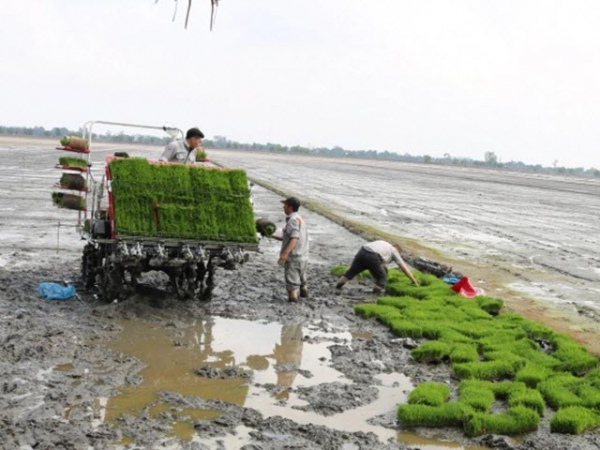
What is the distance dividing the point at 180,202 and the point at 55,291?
2365 mm

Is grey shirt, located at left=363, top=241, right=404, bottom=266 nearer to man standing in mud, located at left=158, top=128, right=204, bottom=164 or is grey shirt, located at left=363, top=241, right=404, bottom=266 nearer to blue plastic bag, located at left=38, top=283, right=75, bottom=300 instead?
man standing in mud, located at left=158, top=128, right=204, bottom=164

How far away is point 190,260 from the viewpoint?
10617 mm

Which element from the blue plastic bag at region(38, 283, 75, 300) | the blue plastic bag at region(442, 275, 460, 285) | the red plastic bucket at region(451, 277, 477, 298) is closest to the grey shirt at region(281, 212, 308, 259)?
the red plastic bucket at region(451, 277, 477, 298)

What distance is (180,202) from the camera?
1086 cm

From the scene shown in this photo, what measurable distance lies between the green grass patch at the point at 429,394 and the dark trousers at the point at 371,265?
16.8 ft

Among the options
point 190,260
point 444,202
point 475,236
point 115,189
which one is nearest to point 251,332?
point 190,260

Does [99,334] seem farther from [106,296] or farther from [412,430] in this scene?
[412,430]

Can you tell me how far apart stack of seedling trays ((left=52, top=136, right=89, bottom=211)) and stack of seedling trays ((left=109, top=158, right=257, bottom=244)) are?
135cm

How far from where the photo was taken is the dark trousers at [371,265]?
1320 centimetres

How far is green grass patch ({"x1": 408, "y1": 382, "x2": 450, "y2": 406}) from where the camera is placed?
7609 millimetres

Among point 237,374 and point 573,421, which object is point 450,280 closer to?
point 237,374

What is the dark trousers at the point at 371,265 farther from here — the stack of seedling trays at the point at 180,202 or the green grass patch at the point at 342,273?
the stack of seedling trays at the point at 180,202

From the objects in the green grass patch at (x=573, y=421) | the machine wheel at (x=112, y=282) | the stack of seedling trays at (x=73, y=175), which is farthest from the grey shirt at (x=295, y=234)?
the green grass patch at (x=573, y=421)

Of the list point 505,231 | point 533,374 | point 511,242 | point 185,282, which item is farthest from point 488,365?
point 505,231
